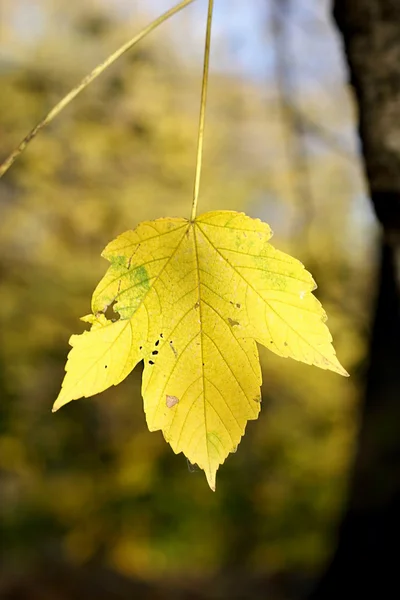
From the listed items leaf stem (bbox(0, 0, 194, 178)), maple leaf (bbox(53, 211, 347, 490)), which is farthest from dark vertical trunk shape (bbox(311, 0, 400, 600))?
leaf stem (bbox(0, 0, 194, 178))

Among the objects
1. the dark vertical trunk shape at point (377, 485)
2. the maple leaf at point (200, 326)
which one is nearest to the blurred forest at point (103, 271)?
the dark vertical trunk shape at point (377, 485)

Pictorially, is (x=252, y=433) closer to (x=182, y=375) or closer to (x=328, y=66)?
(x=328, y=66)

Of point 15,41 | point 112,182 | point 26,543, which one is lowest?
point 26,543

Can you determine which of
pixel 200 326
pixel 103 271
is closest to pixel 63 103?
pixel 200 326

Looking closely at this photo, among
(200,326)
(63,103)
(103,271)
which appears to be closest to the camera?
(63,103)

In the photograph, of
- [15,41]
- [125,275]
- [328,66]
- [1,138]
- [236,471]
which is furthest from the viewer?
[236,471]

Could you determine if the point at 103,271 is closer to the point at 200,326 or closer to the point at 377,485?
the point at 377,485

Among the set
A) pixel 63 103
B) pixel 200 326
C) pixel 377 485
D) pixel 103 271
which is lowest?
pixel 377 485

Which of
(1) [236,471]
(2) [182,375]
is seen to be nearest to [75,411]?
(1) [236,471]
